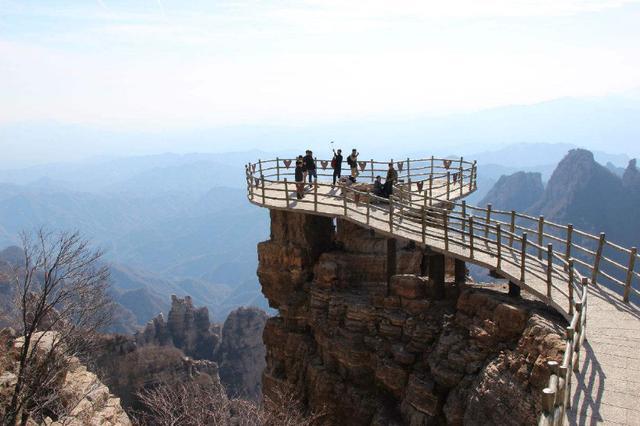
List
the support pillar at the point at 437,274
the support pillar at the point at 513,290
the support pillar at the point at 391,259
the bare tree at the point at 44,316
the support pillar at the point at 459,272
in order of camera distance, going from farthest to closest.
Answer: the support pillar at the point at 391,259
the support pillar at the point at 459,272
the support pillar at the point at 437,274
the support pillar at the point at 513,290
the bare tree at the point at 44,316

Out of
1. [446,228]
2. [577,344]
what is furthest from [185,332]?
[577,344]

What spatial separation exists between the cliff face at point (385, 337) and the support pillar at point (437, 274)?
0.17 meters

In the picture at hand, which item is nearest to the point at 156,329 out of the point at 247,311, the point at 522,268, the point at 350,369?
the point at 247,311

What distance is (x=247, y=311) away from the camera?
67625 millimetres

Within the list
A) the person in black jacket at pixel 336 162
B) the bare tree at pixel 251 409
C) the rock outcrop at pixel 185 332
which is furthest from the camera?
the rock outcrop at pixel 185 332

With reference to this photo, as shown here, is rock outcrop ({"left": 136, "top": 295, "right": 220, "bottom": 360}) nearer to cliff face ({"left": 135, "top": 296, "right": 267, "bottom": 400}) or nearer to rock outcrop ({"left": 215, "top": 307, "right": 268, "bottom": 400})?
cliff face ({"left": 135, "top": 296, "right": 267, "bottom": 400})

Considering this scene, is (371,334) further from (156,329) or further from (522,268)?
(156,329)

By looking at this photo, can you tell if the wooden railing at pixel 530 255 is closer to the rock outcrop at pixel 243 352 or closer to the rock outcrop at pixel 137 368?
the rock outcrop at pixel 137 368

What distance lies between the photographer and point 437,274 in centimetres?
1947

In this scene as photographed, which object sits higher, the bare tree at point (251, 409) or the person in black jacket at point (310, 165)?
the person in black jacket at point (310, 165)

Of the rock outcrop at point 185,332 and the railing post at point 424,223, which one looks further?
the rock outcrop at point 185,332

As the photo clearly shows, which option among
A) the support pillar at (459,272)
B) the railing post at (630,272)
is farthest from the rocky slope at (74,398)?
the railing post at (630,272)

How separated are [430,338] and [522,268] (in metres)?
4.59

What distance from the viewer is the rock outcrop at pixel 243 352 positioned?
6243 cm
